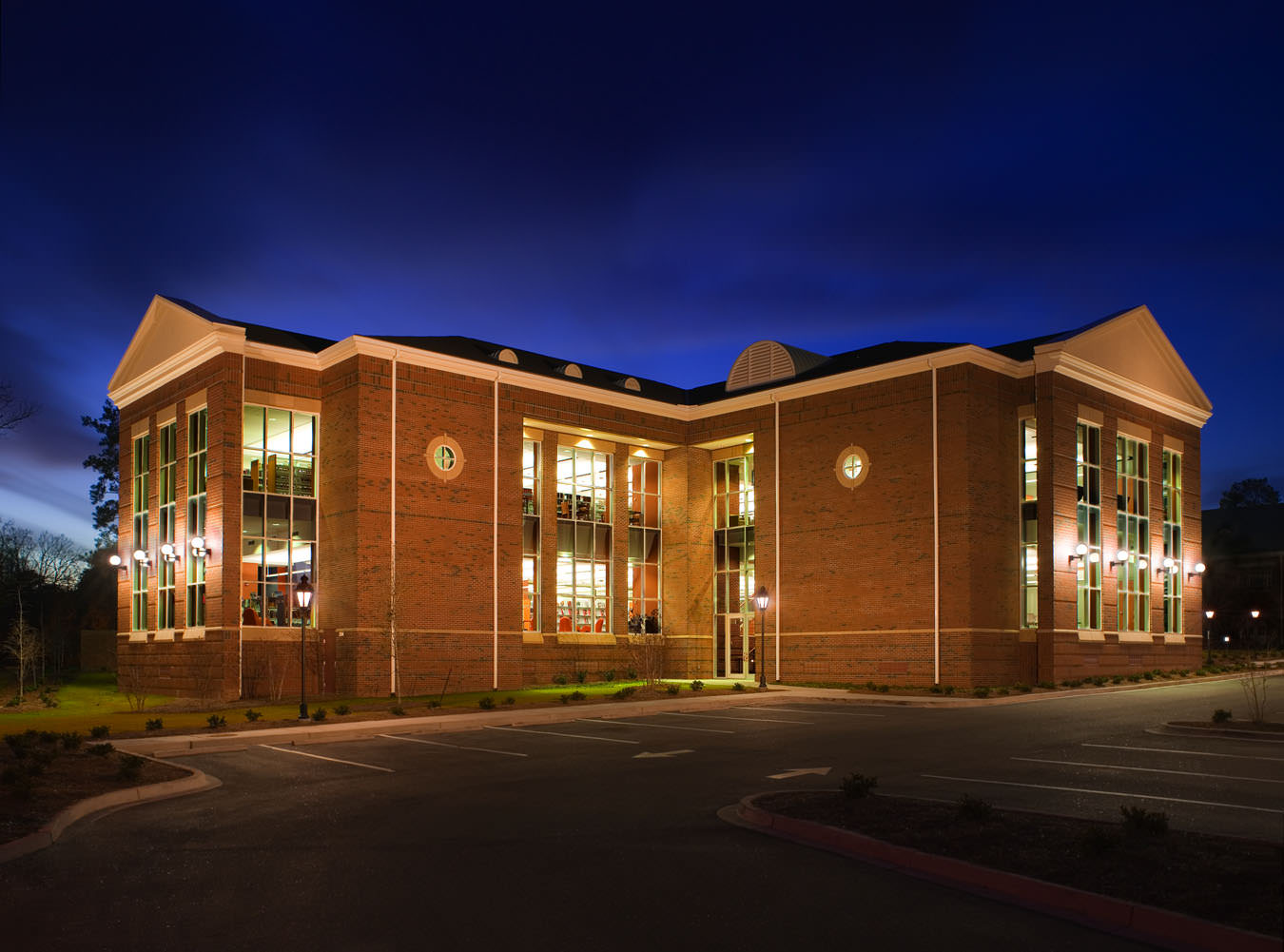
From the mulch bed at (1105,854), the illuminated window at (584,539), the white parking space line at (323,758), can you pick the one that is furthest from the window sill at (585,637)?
the mulch bed at (1105,854)

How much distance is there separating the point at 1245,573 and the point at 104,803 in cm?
9046

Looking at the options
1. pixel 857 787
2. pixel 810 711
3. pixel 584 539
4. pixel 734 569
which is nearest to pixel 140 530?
pixel 584 539

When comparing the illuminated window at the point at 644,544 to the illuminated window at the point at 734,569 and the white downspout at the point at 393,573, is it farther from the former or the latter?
the white downspout at the point at 393,573

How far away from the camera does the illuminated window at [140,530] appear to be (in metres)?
36.2

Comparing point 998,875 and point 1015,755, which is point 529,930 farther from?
point 1015,755

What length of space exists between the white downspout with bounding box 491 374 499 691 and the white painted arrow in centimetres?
2007

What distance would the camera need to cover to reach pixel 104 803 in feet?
40.3

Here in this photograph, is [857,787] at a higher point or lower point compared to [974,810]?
lower

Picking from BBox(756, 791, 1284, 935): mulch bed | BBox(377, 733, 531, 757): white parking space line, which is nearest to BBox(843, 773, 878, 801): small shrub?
BBox(756, 791, 1284, 935): mulch bed

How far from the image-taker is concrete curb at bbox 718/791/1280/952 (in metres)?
6.24

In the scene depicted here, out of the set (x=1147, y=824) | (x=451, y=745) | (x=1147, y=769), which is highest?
(x=1147, y=824)

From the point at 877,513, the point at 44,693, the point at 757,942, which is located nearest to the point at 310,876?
the point at 757,942

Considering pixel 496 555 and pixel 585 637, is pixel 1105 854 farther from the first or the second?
pixel 585 637

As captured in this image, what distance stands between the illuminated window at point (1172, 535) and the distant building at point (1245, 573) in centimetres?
3549
